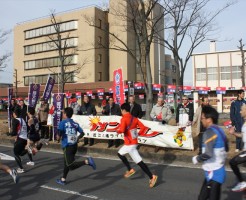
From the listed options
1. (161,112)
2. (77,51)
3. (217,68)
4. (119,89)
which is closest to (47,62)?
(77,51)

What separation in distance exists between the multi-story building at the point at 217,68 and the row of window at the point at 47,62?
20817 millimetres

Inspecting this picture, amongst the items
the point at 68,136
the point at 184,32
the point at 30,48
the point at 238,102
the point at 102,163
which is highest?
the point at 30,48

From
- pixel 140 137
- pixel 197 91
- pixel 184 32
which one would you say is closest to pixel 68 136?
pixel 140 137

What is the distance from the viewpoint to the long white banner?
1005 centimetres

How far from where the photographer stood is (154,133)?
10.5 meters

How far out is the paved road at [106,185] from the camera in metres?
5.94

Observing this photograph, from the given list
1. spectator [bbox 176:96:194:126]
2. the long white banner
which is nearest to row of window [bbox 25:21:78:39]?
the long white banner

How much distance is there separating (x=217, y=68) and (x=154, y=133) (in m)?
46.9

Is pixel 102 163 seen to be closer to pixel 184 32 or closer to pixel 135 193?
pixel 135 193

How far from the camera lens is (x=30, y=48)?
59.3 m

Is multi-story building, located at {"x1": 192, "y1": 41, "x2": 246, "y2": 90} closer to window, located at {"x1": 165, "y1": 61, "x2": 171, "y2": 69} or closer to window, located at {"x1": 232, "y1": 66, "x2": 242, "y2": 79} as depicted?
window, located at {"x1": 232, "y1": 66, "x2": 242, "y2": 79}

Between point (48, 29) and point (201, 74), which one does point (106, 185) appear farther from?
point (48, 29)

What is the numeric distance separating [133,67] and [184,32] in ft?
116

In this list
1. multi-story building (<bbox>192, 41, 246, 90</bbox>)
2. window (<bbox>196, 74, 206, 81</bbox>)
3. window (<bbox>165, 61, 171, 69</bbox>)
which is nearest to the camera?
multi-story building (<bbox>192, 41, 246, 90</bbox>)
